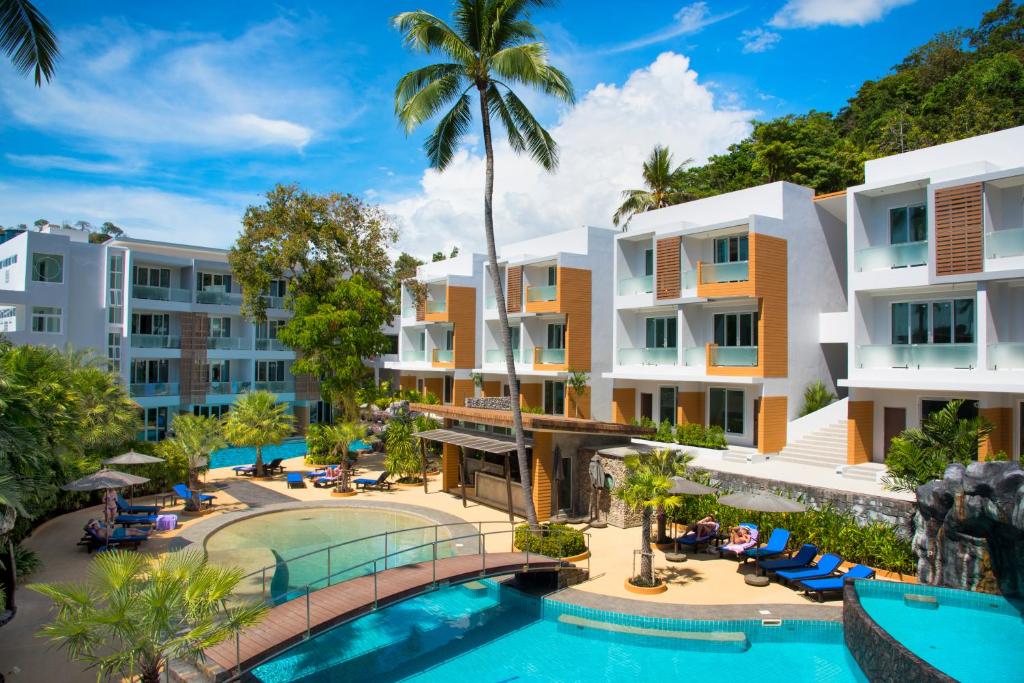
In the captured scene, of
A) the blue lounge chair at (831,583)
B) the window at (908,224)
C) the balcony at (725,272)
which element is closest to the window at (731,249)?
the balcony at (725,272)

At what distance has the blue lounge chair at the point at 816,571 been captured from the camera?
48.2 ft

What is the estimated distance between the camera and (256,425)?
94.0ft

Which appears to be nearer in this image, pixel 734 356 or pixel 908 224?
pixel 908 224

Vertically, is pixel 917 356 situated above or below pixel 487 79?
below

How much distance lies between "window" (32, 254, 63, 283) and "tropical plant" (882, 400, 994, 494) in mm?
37458

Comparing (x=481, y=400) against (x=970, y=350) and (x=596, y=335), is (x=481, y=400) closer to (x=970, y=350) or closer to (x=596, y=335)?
(x=596, y=335)

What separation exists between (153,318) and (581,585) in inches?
1279

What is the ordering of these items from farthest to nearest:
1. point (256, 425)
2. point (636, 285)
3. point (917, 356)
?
point (636, 285), point (256, 425), point (917, 356)

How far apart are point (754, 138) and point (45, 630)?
1778 inches

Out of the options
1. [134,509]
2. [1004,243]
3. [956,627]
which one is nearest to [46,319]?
[134,509]

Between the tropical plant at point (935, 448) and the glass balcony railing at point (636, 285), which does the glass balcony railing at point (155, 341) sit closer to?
the glass balcony railing at point (636, 285)

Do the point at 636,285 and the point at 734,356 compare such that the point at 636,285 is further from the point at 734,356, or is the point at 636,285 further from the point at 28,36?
the point at 28,36

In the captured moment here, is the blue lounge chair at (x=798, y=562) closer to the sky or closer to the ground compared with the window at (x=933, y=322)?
closer to the ground

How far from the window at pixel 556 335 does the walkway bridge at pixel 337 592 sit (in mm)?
18693
